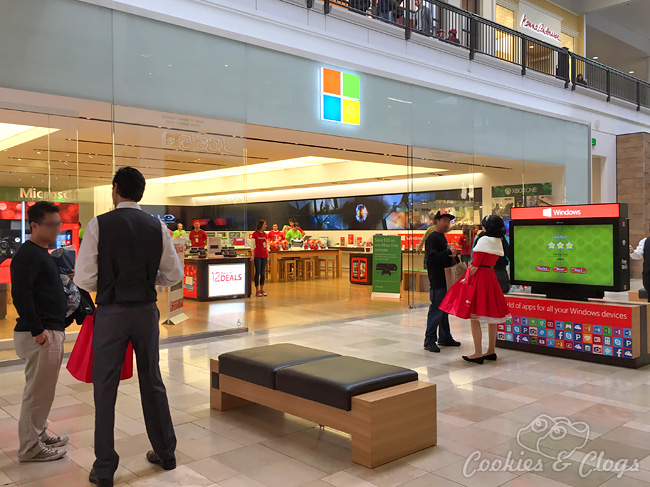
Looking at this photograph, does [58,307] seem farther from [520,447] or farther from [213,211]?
[213,211]

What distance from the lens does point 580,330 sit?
20.8ft

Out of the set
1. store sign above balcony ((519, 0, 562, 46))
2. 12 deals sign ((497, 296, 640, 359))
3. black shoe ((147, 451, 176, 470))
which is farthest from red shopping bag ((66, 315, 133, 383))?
store sign above balcony ((519, 0, 562, 46))

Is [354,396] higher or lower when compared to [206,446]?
higher

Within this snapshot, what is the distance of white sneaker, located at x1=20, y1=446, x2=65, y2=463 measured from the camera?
3562mm

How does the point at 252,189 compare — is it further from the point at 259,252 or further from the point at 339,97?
the point at 339,97

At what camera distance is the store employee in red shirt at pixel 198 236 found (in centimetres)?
939

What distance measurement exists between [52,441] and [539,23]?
60.2ft

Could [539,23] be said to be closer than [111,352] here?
No

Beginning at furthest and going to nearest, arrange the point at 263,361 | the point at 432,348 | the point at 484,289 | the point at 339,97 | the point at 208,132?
1. the point at 339,97
2. the point at 208,132
3. the point at 432,348
4. the point at 484,289
5. the point at 263,361

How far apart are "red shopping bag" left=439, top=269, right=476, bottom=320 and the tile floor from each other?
588mm

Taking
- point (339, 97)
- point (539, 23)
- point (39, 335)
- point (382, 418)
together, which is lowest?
point (382, 418)

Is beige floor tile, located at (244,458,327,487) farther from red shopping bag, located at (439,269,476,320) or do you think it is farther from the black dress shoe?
the black dress shoe

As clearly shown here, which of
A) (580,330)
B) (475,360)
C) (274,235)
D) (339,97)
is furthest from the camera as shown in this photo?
(274,235)

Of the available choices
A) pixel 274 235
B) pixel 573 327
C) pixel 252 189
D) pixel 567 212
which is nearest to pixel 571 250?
pixel 567 212
